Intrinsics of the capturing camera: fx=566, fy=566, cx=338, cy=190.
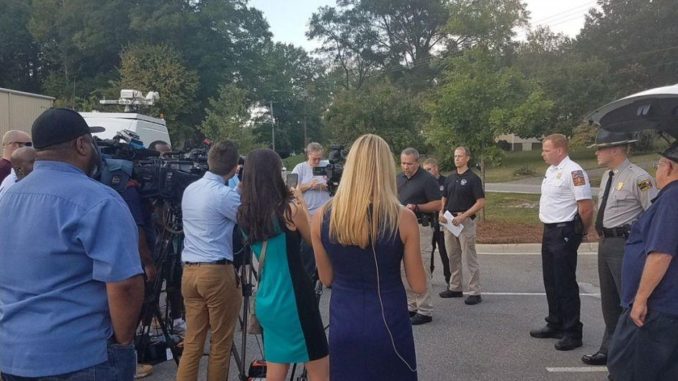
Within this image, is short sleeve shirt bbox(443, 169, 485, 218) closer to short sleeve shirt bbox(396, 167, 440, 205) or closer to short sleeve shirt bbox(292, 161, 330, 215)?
short sleeve shirt bbox(396, 167, 440, 205)

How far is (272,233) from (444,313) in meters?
3.91

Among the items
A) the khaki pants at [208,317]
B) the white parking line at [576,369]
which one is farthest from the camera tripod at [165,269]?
the white parking line at [576,369]

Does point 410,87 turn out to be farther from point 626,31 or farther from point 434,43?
point 626,31

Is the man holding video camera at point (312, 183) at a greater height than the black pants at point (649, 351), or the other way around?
the man holding video camera at point (312, 183)

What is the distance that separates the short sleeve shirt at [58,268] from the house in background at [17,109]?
41.0 feet

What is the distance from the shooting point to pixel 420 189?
21.2 ft

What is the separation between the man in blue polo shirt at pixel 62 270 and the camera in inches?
82.0

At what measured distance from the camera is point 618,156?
4.71 metres

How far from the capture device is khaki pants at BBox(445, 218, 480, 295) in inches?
278

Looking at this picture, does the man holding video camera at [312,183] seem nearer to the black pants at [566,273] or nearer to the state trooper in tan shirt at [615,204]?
the black pants at [566,273]

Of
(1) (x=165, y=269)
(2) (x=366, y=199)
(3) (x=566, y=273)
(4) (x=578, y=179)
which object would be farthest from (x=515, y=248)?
(2) (x=366, y=199)

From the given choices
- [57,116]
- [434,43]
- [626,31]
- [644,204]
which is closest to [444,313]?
[644,204]

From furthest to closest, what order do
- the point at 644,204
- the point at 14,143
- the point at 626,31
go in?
the point at 626,31 → the point at 14,143 → the point at 644,204

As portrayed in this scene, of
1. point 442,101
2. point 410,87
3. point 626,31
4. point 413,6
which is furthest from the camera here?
point 413,6
